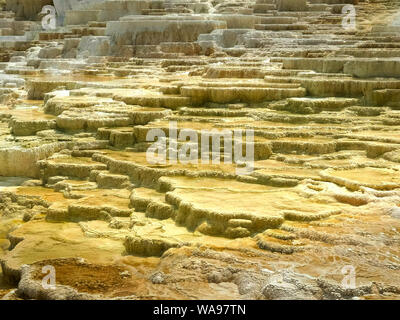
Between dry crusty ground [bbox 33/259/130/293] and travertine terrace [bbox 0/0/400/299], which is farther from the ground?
travertine terrace [bbox 0/0/400/299]

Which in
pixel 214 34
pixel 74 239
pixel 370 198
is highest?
pixel 214 34

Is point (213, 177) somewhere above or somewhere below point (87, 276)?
above

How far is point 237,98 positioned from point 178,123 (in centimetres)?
142

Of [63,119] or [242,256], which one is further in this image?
[63,119]

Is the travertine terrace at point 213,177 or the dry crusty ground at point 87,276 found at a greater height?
the travertine terrace at point 213,177

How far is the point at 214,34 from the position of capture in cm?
1659

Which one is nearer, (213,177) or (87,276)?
(87,276)

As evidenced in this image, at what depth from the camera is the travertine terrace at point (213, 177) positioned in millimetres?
5129

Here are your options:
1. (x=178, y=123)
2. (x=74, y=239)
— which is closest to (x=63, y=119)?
(x=178, y=123)

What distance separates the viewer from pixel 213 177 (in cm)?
741

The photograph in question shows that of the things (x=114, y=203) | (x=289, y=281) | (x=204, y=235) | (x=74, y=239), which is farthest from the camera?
(x=114, y=203)

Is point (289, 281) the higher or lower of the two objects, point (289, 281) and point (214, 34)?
the lower

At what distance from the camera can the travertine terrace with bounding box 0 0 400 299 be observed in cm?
513
